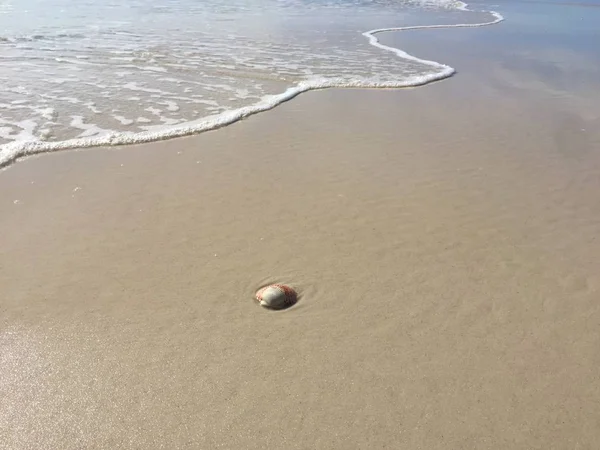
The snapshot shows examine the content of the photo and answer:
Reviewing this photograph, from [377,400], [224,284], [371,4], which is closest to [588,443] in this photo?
[377,400]

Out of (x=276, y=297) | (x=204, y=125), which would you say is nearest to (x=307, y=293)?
(x=276, y=297)

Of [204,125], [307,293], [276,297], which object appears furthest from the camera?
[204,125]

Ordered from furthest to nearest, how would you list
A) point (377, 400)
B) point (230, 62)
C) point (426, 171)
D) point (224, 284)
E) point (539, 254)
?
point (230, 62) < point (426, 171) < point (539, 254) < point (224, 284) < point (377, 400)

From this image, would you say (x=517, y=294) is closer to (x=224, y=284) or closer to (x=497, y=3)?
(x=224, y=284)

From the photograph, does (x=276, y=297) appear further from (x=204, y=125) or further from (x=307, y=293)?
(x=204, y=125)

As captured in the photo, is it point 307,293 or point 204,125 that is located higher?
point 204,125

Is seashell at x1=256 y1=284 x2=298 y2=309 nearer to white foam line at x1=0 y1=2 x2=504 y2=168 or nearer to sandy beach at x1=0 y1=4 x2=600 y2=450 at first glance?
sandy beach at x1=0 y1=4 x2=600 y2=450

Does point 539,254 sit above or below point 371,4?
below
